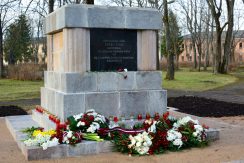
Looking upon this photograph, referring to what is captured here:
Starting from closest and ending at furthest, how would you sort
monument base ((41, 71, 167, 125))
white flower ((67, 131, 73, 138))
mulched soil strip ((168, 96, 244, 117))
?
1. white flower ((67, 131, 73, 138))
2. monument base ((41, 71, 167, 125))
3. mulched soil strip ((168, 96, 244, 117))

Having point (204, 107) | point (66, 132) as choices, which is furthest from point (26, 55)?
point (66, 132)

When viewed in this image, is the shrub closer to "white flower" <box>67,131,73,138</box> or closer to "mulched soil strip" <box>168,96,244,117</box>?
"mulched soil strip" <box>168,96,244,117</box>

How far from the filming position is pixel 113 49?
29.3 ft

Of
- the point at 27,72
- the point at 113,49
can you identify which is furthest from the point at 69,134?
the point at 27,72

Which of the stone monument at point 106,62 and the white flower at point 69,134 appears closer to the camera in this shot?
→ the white flower at point 69,134

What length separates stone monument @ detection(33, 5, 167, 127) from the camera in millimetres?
8469

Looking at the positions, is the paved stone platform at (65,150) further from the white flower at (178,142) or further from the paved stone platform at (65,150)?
the white flower at (178,142)

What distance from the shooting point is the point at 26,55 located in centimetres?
7244

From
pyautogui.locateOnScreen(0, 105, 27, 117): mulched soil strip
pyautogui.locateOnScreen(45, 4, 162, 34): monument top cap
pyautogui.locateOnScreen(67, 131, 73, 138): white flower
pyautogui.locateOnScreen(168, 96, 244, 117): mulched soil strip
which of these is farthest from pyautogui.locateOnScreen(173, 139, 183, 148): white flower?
pyautogui.locateOnScreen(0, 105, 27, 117): mulched soil strip

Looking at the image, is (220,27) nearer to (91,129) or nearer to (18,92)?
(18,92)

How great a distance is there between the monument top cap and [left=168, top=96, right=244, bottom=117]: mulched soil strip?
14.9ft

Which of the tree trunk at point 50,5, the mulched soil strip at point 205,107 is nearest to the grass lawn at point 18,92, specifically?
the tree trunk at point 50,5

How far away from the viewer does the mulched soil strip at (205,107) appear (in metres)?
12.6

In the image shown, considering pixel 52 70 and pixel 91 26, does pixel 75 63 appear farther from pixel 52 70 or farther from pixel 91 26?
pixel 52 70
